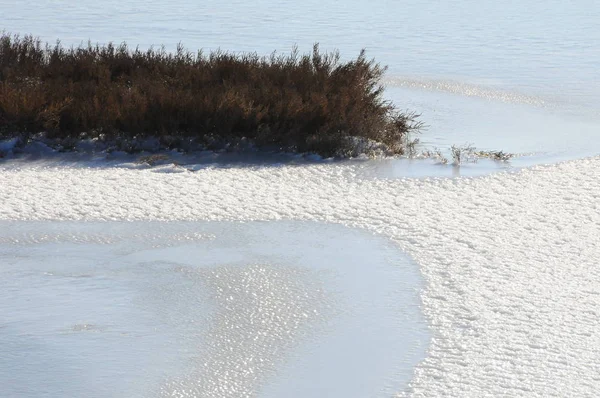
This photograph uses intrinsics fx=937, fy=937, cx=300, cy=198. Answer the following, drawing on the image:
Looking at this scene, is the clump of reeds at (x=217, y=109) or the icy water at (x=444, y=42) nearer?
the clump of reeds at (x=217, y=109)

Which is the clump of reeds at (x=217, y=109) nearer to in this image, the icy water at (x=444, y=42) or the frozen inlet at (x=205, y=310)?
the icy water at (x=444, y=42)

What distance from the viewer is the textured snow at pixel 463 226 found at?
3975mm

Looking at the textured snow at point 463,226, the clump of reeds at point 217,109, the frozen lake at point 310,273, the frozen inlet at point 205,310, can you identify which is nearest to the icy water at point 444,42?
the frozen lake at point 310,273

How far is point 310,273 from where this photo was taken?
5074mm

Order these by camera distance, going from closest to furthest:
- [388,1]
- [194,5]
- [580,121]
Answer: [580,121] < [194,5] < [388,1]

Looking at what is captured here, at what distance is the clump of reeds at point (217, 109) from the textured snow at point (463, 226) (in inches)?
31.0

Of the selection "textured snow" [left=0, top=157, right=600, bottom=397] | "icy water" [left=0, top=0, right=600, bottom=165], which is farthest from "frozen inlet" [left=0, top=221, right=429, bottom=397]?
"icy water" [left=0, top=0, right=600, bottom=165]

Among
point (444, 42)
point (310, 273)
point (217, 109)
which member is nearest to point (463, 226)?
point (310, 273)

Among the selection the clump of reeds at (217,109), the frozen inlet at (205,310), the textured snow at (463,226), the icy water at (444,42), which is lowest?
the frozen inlet at (205,310)

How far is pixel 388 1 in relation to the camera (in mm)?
25406

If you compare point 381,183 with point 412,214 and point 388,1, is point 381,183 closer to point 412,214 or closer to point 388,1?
point 412,214

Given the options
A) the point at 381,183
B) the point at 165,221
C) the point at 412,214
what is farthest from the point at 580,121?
the point at 165,221

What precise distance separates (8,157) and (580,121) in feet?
18.5

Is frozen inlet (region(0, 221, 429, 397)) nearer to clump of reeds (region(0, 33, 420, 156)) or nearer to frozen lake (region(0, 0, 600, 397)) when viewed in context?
frozen lake (region(0, 0, 600, 397))
